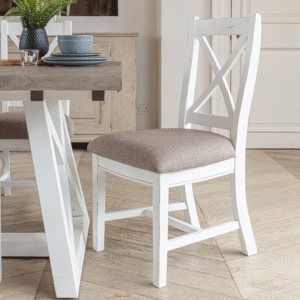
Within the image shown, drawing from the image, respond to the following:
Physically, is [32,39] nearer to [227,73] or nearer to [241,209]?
[227,73]

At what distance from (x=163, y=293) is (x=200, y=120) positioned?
0.66 meters

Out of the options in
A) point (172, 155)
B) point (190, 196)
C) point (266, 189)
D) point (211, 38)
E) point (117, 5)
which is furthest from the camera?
point (117, 5)

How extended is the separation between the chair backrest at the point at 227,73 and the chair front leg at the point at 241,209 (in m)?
0.11

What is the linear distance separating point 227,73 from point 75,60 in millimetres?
546

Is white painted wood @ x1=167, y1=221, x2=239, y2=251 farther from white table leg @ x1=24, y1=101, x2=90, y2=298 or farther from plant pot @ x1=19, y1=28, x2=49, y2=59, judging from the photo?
plant pot @ x1=19, y1=28, x2=49, y2=59

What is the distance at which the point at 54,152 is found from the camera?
135 cm

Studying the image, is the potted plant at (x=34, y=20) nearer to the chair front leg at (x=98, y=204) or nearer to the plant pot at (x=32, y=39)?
the plant pot at (x=32, y=39)

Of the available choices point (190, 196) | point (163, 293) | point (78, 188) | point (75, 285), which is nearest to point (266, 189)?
point (190, 196)

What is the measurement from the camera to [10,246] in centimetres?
165

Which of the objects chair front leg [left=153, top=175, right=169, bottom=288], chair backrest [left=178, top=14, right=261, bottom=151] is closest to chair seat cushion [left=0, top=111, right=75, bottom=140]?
chair backrest [left=178, top=14, right=261, bottom=151]

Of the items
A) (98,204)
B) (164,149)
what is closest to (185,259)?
(98,204)

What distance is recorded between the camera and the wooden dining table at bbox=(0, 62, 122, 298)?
1099 millimetres

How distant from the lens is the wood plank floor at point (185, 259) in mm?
1404

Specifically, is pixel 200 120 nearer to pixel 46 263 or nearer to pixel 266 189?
pixel 46 263
